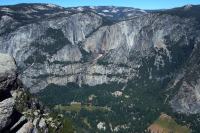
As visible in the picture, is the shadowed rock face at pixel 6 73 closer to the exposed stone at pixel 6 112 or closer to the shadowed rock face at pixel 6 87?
the shadowed rock face at pixel 6 87

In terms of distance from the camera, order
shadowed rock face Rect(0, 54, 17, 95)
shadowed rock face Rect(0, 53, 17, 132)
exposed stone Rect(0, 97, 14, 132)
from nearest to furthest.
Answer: shadowed rock face Rect(0, 54, 17, 95), shadowed rock face Rect(0, 53, 17, 132), exposed stone Rect(0, 97, 14, 132)

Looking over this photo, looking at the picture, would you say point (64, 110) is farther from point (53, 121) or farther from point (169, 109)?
point (53, 121)

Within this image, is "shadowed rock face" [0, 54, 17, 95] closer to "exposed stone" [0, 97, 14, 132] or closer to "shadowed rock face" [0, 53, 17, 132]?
"shadowed rock face" [0, 53, 17, 132]

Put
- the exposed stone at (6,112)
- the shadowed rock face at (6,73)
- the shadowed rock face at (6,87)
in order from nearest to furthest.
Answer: the shadowed rock face at (6,73), the shadowed rock face at (6,87), the exposed stone at (6,112)

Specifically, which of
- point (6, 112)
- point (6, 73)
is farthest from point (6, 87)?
point (6, 112)

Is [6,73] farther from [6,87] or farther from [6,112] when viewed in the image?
[6,112]

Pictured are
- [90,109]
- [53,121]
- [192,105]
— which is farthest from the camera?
[90,109]

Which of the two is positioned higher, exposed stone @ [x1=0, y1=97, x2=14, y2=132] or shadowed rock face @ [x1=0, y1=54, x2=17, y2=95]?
shadowed rock face @ [x1=0, y1=54, x2=17, y2=95]

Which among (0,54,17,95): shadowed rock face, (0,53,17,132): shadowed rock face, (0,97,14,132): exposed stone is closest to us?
(0,54,17,95): shadowed rock face

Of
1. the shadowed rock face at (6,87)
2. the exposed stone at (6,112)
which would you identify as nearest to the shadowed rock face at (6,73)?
the shadowed rock face at (6,87)

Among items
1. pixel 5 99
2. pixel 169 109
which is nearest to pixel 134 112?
pixel 169 109

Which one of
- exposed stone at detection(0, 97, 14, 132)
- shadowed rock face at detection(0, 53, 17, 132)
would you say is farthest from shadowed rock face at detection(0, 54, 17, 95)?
exposed stone at detection(0, 97, 14, 132)
